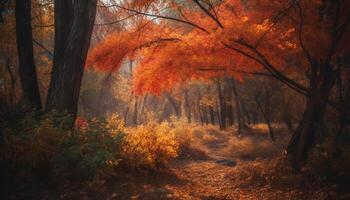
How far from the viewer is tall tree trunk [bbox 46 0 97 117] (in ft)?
23.6

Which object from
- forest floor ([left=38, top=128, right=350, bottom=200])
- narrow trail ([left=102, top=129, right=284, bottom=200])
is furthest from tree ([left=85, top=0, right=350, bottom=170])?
narrow trail ([left=102, top=129, right=284, bottom=200])

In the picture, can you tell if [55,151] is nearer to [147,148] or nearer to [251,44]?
[147,148]

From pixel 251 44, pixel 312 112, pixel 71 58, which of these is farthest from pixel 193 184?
pixel 71 58

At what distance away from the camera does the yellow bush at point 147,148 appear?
7246mm

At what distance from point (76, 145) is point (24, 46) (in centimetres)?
415

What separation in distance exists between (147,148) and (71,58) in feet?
10.1

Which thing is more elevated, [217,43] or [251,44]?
[217,43]

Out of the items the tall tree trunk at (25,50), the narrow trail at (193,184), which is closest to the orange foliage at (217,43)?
the tall tree trunk at (25,50)

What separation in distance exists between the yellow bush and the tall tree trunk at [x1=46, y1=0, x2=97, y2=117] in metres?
1.65

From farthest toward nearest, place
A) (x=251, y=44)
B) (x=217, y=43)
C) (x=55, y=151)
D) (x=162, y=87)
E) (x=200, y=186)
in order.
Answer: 1. (x=162, y=87)
2. (x=200, y=186)
3. (x=217, y=43)
4. (x=251, y=44)
5. (x=55, y=151)

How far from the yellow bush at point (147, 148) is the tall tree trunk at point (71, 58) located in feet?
5.42

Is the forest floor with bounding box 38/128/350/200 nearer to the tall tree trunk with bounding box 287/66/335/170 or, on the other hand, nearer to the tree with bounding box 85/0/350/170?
the tall tree trunk with bounding box 287/66/335/170

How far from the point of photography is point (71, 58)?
7.25 metres

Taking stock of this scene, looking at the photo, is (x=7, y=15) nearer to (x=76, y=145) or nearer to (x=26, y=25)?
(x=26, y=25)
